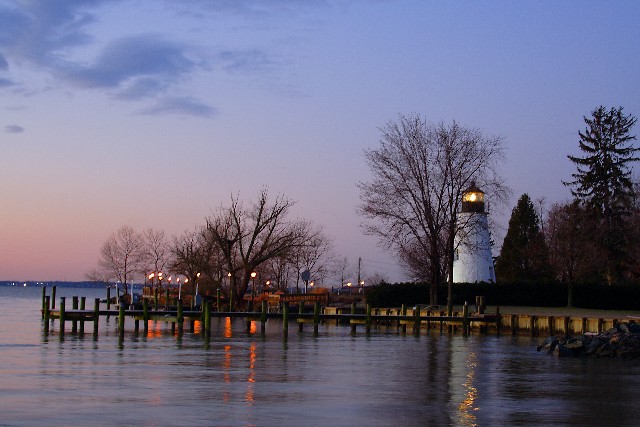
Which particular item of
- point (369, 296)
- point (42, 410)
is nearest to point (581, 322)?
point (369, 296)

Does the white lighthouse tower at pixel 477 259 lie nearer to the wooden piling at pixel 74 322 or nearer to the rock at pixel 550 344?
the wooden piling at pixel 74 322

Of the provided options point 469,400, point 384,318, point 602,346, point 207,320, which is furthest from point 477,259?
point 469,400

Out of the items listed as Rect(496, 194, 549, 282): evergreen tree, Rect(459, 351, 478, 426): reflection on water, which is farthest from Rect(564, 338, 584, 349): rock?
Rect(496, 194, 549, 282): evergreen tree

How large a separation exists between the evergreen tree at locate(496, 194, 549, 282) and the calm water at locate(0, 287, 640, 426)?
32072mm

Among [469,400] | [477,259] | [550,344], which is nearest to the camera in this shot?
[469,400]

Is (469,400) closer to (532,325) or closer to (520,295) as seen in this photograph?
(532,325)

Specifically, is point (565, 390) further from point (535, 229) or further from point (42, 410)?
point (535, 229)

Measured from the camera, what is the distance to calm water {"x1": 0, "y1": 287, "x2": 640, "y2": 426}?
19.9 metres

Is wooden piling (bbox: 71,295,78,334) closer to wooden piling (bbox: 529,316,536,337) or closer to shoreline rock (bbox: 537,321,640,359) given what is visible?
wooden piling (bbox: 529,316,536,337)

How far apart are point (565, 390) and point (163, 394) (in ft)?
31.3

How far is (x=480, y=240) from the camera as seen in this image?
2731 inches

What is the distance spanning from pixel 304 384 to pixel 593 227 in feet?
167

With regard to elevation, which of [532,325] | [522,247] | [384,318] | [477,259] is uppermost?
[522,247]

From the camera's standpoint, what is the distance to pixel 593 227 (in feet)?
238
